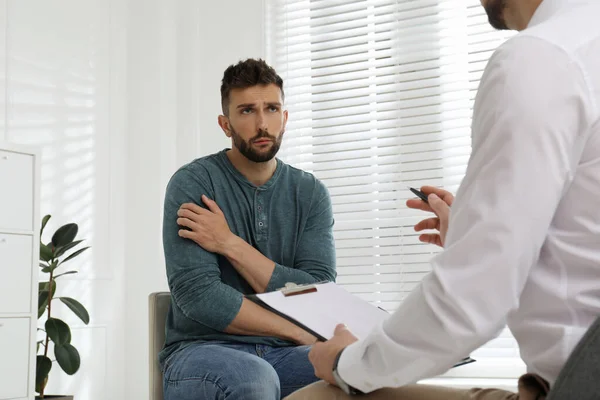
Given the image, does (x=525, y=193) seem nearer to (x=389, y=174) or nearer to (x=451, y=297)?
(x=451, y=297)

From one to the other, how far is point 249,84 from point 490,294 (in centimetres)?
167

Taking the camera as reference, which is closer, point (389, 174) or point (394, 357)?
point (394, 357)

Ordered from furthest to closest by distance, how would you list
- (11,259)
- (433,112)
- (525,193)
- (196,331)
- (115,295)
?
(115,295) → (433,112) → (11,259) → (196,331) → (525,193)

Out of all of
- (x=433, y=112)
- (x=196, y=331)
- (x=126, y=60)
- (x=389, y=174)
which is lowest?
(x=196, y=331)

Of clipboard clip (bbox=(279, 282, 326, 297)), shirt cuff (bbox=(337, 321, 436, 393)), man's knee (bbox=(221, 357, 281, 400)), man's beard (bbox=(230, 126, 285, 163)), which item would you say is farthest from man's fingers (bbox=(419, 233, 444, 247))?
man's beard (bbox=(230, 126, 285, 163))

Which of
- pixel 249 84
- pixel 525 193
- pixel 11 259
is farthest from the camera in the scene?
pixel 11 259

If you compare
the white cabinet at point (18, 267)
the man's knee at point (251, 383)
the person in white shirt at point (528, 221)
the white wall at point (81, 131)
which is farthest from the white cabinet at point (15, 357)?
the person in white shirt at point (528, 221)

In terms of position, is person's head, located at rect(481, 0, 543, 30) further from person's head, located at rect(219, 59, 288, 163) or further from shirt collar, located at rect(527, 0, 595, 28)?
person's head, located at rect(219, 59, 288, 163)

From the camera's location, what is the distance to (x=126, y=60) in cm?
421

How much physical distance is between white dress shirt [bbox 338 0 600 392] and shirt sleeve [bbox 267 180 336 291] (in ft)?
4.25

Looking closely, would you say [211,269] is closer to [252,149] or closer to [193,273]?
[193,273]

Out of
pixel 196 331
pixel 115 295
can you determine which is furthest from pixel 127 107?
pixel 196 331

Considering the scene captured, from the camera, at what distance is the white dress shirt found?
2.71 ft

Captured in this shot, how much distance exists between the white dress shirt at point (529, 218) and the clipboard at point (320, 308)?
56 cm
